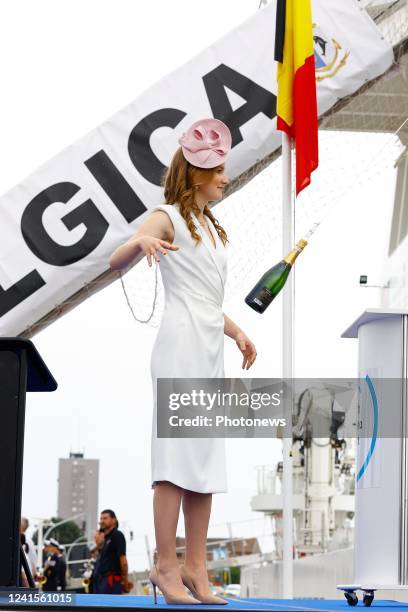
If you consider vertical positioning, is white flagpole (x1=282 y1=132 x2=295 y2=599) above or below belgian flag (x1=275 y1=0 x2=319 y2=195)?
below

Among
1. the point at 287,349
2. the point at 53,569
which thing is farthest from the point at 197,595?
the point at 53,569

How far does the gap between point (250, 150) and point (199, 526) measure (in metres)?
5.35

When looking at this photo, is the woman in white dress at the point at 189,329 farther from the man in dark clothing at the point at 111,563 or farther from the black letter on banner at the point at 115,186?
the man in dark clothing at the point at 111,563

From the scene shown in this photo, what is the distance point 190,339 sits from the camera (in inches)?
148

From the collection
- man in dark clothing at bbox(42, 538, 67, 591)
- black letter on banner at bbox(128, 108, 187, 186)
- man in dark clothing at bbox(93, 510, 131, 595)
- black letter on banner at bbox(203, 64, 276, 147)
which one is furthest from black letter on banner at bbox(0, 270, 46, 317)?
man in dark clothing at bbox(42, 538, 67, 591)

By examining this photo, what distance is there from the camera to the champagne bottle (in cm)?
488

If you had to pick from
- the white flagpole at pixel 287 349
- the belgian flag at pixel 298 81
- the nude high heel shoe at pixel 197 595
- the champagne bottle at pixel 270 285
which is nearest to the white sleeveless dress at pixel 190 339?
the nude high heel shoe at pixel 197 595

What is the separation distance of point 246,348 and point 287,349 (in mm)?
1652

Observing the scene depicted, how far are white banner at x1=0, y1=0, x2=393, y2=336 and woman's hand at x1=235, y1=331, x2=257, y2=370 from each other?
4716 millimetres

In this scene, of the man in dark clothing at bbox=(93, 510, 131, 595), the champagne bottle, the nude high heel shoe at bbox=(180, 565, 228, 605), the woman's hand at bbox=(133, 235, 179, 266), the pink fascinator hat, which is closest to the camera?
the woman's hand at bbox=(133, 235, 179, 266)

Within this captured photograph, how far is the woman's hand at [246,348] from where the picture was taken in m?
4.06

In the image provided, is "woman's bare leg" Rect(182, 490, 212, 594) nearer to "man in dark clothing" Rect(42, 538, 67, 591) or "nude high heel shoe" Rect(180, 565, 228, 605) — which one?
"nude high heel shoe" Rect(180, 565, 228, 605)

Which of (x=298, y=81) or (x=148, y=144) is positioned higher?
(x=148, y=144)

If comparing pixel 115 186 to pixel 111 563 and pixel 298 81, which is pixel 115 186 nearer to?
pixel 298 81
